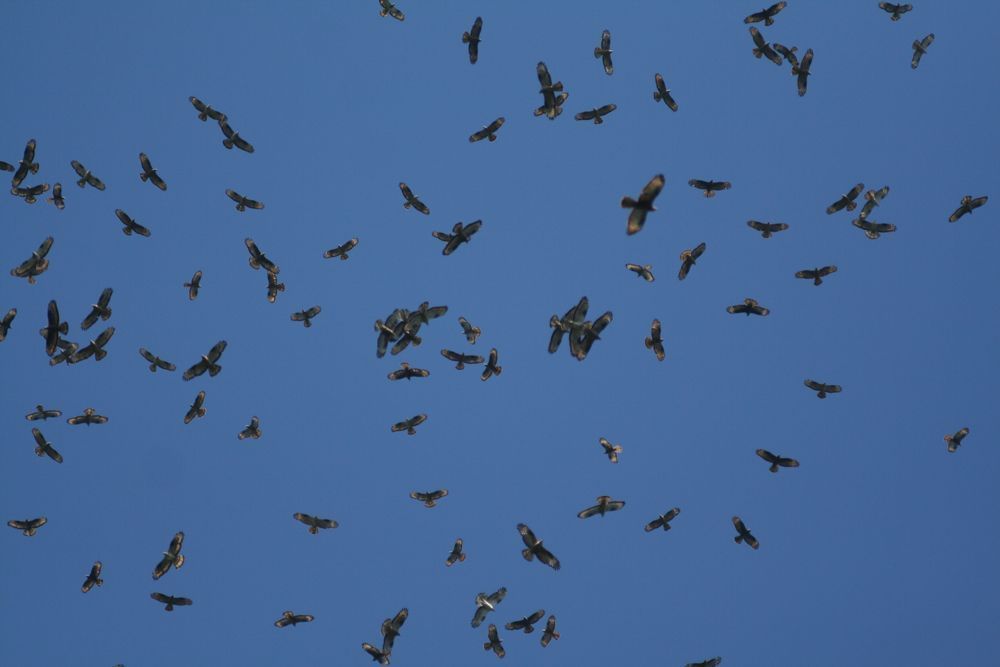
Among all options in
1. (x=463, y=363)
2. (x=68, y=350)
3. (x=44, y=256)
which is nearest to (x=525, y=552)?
(x=463, y=363)

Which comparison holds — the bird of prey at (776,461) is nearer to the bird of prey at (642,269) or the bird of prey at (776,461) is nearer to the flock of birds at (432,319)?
the flock of birds at (432,319)

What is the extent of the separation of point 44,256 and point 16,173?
3.76 meters

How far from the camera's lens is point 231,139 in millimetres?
32625

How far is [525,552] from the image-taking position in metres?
28.7

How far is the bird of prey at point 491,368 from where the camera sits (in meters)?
31.1

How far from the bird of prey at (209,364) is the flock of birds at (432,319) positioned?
36mm

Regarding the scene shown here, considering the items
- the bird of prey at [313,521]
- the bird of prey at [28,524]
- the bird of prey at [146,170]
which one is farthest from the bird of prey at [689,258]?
the bird of prey at [28,524]

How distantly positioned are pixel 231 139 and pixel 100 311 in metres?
8.14

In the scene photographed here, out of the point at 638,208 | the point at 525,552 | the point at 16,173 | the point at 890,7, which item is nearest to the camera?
the point at 638,208

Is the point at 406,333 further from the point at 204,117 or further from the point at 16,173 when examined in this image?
the point at 16,173

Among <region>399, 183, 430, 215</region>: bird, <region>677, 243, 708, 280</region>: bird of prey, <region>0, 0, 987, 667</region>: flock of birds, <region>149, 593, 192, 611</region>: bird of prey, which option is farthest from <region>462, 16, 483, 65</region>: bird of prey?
<region>149, 593, 192, 611</region>: bird of prey

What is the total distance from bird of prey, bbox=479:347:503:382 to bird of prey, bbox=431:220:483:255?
404cm

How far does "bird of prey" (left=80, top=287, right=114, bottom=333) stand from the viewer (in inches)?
1178

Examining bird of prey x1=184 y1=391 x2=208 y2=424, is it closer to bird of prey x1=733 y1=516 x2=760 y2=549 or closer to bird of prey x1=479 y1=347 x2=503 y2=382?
bird of prey x1=479 y1=347 x2=503 y2=382
